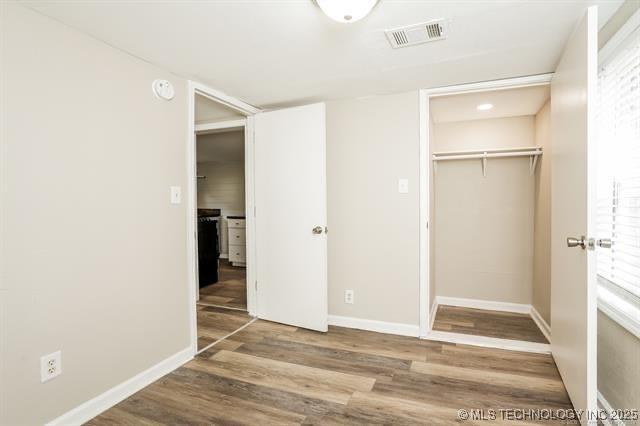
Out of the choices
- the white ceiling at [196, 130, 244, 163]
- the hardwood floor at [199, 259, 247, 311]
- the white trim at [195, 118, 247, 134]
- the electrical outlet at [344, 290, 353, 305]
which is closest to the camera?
the electrical outlet at [344, 290, 353, 305]

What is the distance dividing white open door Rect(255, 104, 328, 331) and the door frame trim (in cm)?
9

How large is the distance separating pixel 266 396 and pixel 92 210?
150 centimetres

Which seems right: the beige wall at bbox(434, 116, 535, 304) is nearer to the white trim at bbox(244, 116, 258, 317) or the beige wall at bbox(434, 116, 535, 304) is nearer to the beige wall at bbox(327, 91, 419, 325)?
the beige wall at bbox(327, 91, 419, 325)

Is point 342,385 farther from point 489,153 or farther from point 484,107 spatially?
point 484,107

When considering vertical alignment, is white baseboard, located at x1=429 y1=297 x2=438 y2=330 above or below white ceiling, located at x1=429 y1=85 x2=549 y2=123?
below

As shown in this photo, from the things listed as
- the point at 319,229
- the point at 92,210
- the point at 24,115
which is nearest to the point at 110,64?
the point at 24,115

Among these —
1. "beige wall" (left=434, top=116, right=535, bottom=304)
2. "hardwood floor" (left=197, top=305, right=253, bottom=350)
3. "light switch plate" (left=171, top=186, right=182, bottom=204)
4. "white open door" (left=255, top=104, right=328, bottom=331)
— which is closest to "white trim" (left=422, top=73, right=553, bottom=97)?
"white open door" (left=255, top=104, right=328, bottom=331)

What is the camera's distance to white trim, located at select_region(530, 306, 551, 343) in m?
2.84

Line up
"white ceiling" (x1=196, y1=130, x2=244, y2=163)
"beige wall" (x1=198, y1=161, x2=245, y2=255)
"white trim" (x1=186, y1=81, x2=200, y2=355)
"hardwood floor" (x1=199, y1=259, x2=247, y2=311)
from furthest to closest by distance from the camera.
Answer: "beige wall" (x1=198, y1=161, x2=245, y2=255) < "white ceiling" (x1=196, y1=130, x2=244, y2=163) < "hardwood floor" (x1=199, y1=259, x2=247, y2=311) < "white trim" (x1=186, y1=81, x2=200, y2=355)

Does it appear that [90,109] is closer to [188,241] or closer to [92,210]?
[92,210]

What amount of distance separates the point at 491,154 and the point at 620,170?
68.2 inches

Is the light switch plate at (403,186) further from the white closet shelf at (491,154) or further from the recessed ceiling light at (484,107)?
the recessed ceiling light at (484,107)

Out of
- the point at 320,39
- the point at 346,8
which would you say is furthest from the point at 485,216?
the point at 346,8

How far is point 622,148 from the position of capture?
1.71m
